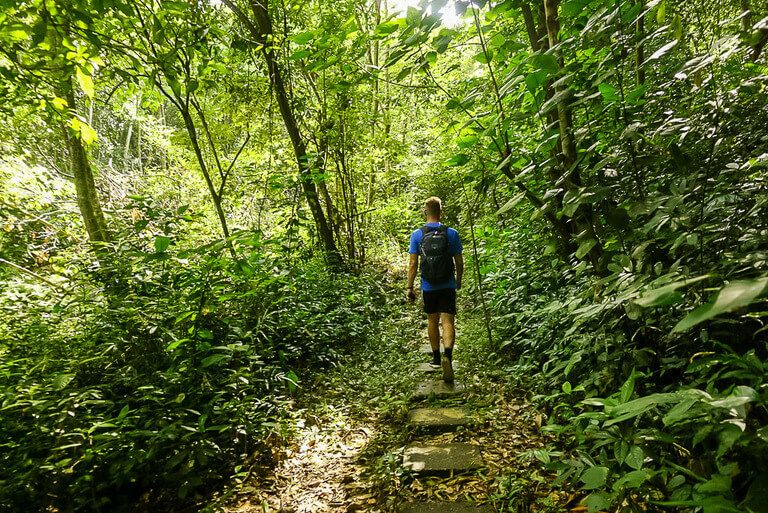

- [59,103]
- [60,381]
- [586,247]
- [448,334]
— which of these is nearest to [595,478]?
[586,247]

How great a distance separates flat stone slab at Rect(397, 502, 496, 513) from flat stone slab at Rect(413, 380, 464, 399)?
1502mm

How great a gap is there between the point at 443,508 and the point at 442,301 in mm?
2463

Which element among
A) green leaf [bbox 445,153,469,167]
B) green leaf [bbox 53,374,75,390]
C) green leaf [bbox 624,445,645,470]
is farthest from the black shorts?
green leaf [bbox 53,374,75,390]

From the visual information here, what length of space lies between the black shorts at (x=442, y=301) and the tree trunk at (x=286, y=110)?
2835mm

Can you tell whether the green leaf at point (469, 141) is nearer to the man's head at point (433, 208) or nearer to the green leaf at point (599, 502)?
the green leaf at point (599, 502)

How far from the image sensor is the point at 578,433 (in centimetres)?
213

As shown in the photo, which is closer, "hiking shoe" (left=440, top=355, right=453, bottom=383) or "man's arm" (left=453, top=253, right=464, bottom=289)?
"hiking shoe" (left=440, top=355, right=453, bottom=383)

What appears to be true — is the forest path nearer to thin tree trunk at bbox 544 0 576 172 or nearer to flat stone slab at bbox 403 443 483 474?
flat stone slab at bbox 403 443 483 474

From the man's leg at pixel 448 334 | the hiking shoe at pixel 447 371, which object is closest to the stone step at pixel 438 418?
the hiking shoe at pixel 447 371

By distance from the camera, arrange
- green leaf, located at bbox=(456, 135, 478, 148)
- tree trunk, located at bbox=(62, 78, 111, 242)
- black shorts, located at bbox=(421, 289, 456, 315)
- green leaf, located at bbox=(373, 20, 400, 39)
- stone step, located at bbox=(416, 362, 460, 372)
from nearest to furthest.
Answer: green leaf, located at bbox=(373, 20, 400, 39), green leaf, located at bbox=(456, 135, 478, 148), black shorts, located at bbox=(421, 289, 456, 315), stone step, located at bbox=(416, 362, 460, 372), tree trunk, located at bbox=(62, 78, 111, 242)

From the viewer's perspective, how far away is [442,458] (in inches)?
116

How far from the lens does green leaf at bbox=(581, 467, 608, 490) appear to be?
1586 millimetres

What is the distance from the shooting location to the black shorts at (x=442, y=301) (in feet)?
15.2

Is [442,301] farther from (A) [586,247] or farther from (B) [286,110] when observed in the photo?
(B) [286,110]
